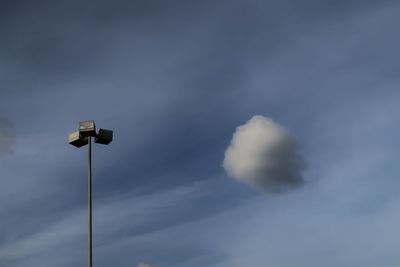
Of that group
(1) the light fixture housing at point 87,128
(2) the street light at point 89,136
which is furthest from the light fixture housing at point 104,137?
(1) the light fixture housing at point 87,128

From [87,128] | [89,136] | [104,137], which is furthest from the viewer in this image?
[104,137]

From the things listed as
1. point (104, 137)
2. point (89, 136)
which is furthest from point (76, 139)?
point (104, 137)

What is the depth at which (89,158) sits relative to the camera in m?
28.6

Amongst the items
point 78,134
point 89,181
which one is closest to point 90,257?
point 89,181

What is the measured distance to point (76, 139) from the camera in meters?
29.8

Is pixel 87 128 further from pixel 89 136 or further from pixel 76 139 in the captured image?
pixel 76 139

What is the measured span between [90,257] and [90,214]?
2.43 metres

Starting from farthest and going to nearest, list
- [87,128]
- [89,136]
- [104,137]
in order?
[104,137] → [89,136] → [87,128]

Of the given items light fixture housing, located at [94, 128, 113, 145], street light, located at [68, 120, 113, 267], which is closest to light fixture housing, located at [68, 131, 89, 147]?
street light, located at [68, 120, 113, 267]

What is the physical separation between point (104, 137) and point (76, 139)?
5.68ft

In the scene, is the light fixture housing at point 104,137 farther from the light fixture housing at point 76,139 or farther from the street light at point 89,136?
the light fixture housing at point 76,139

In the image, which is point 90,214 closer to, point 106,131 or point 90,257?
point 90,257

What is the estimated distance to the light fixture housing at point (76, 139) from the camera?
29711 mm

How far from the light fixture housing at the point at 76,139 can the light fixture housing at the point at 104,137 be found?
0.74 m
